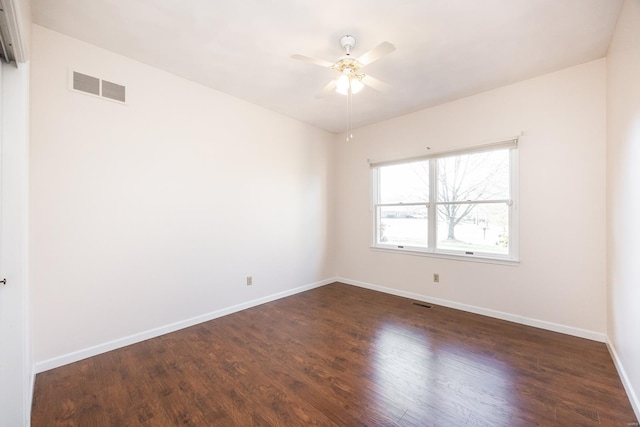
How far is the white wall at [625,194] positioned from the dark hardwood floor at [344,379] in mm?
290

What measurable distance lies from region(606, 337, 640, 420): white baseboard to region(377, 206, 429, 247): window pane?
203cm

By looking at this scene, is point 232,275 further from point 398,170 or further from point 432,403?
point 398,170

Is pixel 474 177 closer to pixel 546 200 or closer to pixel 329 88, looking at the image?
pixel 546 200

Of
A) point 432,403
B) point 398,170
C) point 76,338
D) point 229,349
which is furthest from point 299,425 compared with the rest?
point 398,170

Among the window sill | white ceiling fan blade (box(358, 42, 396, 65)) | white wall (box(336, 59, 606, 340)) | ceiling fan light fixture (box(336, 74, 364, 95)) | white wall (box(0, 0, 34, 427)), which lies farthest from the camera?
the window sill

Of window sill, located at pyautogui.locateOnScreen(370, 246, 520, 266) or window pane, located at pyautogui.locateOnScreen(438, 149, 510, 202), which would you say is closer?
window sill, located at pyautogui.locateOnScreen(370, 246, 520, 266)

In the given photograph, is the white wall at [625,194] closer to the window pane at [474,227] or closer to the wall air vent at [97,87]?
the window pane at [474,227]

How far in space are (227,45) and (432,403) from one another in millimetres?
3286

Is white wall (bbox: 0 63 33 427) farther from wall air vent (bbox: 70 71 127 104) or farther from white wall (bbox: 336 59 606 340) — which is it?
white wall (bbox: 336 59 606 340)

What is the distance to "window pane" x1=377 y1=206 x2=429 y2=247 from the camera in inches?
156

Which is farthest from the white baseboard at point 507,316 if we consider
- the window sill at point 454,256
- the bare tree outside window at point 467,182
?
the bare tree outside window at point 467,182

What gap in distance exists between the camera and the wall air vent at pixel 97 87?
229 centimetres

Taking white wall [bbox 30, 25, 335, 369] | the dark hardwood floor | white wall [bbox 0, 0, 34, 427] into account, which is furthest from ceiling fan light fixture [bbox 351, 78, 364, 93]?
the dark hardwood floor

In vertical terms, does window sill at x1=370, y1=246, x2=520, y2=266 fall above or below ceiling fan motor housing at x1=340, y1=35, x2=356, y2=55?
below
